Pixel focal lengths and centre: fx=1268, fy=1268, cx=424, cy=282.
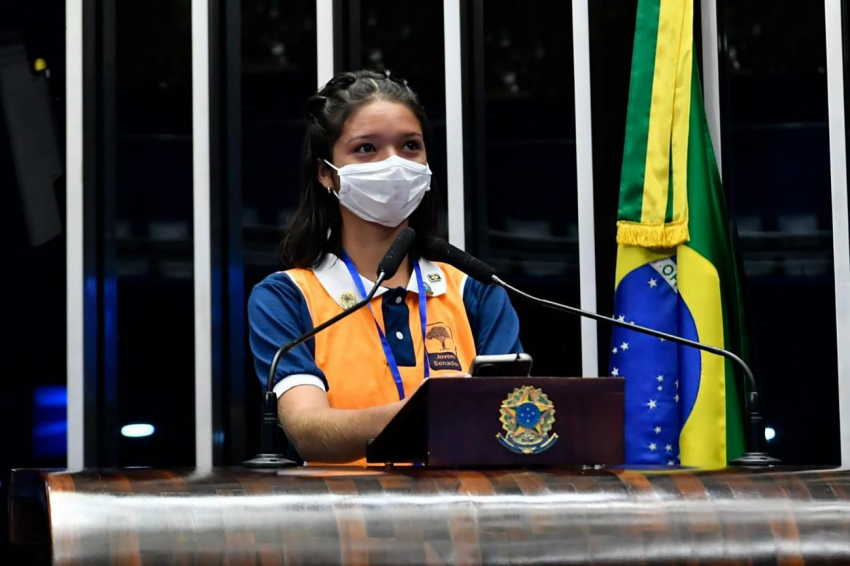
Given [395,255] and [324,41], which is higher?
[324,41]

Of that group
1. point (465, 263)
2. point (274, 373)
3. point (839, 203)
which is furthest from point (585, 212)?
point (274, 373)

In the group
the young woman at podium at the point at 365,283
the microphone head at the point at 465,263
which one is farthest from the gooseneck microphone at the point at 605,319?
the young woman at podium at the point at 365,283

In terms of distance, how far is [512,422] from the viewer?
154 cm

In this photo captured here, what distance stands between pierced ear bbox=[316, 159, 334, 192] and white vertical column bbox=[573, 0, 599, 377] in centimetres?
103

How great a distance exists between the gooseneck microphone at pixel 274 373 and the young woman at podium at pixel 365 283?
0.34m

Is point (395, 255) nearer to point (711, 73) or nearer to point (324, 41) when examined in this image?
point (324, 41)

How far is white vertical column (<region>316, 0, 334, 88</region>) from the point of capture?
3371 mm

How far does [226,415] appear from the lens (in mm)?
3348

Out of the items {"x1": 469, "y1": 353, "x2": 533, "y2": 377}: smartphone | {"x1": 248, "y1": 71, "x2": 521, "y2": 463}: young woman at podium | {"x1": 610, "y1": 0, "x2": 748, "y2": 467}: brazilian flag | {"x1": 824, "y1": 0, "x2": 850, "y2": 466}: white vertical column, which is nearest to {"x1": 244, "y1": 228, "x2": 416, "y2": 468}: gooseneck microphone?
{"x1": 469, "y1": 353, "x2": 533, "y2": 377}: smartphone

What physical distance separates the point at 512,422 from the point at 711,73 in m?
2.06

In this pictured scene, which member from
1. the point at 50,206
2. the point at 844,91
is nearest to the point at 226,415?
the point at 50,206

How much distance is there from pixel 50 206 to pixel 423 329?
1.41 m

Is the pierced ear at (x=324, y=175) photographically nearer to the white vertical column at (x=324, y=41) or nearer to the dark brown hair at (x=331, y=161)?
A: the dark brown hair at (x=331, y=161)

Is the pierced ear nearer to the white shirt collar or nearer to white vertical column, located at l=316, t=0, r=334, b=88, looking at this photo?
the white shirt collar
